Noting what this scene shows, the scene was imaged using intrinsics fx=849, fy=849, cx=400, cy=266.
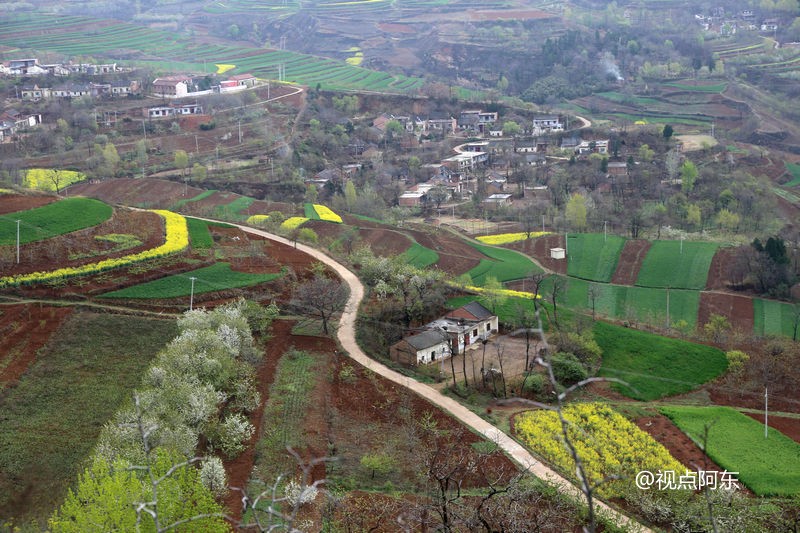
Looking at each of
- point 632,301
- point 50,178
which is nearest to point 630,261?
point 632,301

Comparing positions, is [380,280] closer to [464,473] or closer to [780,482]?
[464,473]

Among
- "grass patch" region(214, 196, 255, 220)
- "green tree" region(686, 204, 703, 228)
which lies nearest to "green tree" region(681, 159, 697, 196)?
"green tree" region(686, 204, 703, 228)

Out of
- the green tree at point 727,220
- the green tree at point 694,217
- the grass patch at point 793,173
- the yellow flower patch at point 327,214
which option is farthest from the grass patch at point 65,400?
the grass patch at point 793,173

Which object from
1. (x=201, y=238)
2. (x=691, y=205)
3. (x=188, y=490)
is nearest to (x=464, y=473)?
(x=188, y=490)

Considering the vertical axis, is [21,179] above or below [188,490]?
below

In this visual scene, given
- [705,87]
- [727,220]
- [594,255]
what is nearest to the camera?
[594,255]

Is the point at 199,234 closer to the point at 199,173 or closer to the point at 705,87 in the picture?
the point at 199,173

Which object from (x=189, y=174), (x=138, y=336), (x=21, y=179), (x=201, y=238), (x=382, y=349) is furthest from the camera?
(x=189, y=174)
